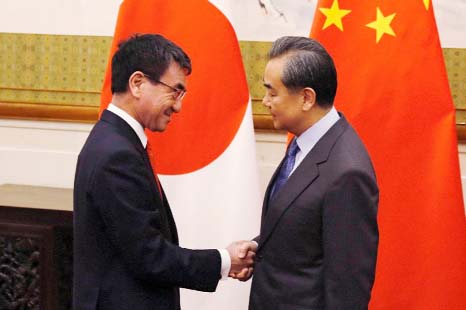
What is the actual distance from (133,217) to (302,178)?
45 cm

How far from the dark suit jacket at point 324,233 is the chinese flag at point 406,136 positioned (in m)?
0.78

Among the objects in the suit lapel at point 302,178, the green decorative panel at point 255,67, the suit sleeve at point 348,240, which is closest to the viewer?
the suit sleeve at point 348,240

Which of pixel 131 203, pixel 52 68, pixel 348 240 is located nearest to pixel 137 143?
pixel 131 203

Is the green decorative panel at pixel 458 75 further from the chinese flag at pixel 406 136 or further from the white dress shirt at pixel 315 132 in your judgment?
the white dress shirt at pixel 315 132

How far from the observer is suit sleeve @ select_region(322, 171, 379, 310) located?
1935 mm

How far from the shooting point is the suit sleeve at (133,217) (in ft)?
6.73

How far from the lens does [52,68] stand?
4.08m

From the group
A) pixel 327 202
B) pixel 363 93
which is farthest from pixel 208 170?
pixel 327 202

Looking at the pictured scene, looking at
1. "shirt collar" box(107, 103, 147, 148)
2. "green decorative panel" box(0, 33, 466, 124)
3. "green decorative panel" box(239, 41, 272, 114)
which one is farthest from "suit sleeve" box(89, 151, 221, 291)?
"green decorative panel" box(0, 33, 466, 124)

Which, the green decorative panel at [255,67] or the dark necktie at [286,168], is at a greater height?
the green decorative panel at [255,67]

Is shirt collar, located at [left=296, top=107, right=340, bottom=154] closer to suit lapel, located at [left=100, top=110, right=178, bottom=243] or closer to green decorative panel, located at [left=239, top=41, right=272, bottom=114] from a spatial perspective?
suit lapel, located at [left=100, top=110, right=178, bottom=243]

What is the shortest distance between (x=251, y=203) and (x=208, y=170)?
0.69ft

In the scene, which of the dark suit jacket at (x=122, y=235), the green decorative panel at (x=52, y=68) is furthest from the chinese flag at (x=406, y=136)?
the green decorative panel at (x=52, y=68)

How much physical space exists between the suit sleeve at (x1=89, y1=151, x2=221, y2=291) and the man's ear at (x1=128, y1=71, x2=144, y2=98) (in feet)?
0.57
